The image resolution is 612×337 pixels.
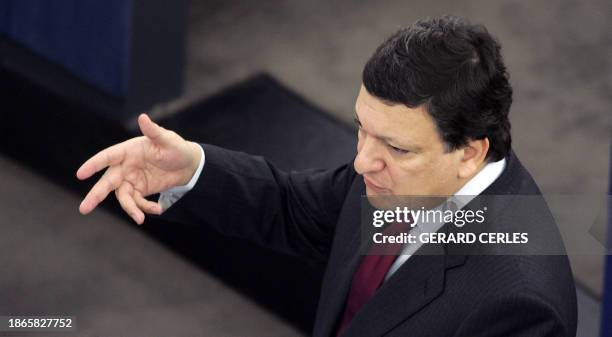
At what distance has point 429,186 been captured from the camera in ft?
7.50

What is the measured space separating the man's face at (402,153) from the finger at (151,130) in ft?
1.24

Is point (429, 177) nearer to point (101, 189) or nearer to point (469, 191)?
point (469, 191)

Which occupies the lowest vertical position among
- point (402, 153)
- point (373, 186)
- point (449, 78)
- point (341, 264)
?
A: point (341, 264)

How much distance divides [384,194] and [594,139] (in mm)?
2548

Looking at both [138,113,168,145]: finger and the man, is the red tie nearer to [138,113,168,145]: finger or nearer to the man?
the man

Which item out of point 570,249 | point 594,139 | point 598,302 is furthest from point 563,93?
point 598,302

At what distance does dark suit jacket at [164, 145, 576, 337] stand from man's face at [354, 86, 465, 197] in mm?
108

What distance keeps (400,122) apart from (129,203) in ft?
1.77

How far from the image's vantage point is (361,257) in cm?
249

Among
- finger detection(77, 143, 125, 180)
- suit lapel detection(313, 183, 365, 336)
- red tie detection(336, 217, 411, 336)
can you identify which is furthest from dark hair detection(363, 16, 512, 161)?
finger detection(77, 143, 125, 180)

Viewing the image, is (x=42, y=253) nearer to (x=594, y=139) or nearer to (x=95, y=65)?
(x=95, y=65)

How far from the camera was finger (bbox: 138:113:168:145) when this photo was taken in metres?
2.28

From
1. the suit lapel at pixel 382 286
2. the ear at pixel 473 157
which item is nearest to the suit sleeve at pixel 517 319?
the suit lapel at pixel 382 286

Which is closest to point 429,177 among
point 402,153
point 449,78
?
point 402,153
